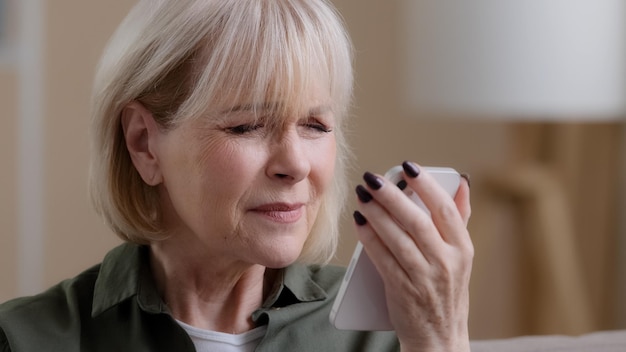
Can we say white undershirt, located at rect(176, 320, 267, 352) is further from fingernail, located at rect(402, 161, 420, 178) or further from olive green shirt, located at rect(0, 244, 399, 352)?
fingernail, located at rect(402, 161, 420, 178)

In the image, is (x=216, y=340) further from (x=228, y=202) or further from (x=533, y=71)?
(x=533, y=71)

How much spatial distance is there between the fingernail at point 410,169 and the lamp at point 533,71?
1.73m

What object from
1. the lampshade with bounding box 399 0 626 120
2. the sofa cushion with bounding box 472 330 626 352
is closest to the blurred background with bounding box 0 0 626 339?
the lampshade with bounding box 399 0 626 120

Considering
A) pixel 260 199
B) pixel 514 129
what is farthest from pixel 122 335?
pixel 514 129

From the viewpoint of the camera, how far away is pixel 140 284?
49.6 inches

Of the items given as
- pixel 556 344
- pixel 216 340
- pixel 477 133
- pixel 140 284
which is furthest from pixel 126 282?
pixel 477 133

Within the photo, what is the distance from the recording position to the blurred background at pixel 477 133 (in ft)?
9.03

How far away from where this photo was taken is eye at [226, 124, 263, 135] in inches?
45.1

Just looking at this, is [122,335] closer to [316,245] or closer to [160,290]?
[160,290]

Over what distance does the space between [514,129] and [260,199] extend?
2.28 m

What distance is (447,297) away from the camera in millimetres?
1110

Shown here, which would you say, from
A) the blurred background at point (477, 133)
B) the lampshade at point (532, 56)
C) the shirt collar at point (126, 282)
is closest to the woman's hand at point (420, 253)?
the shirt collar at point (126, 282)

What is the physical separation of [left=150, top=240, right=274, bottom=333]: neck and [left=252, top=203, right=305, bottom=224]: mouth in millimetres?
124

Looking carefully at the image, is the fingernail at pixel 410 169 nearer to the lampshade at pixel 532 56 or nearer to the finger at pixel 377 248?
the finger at pixel 377 248
